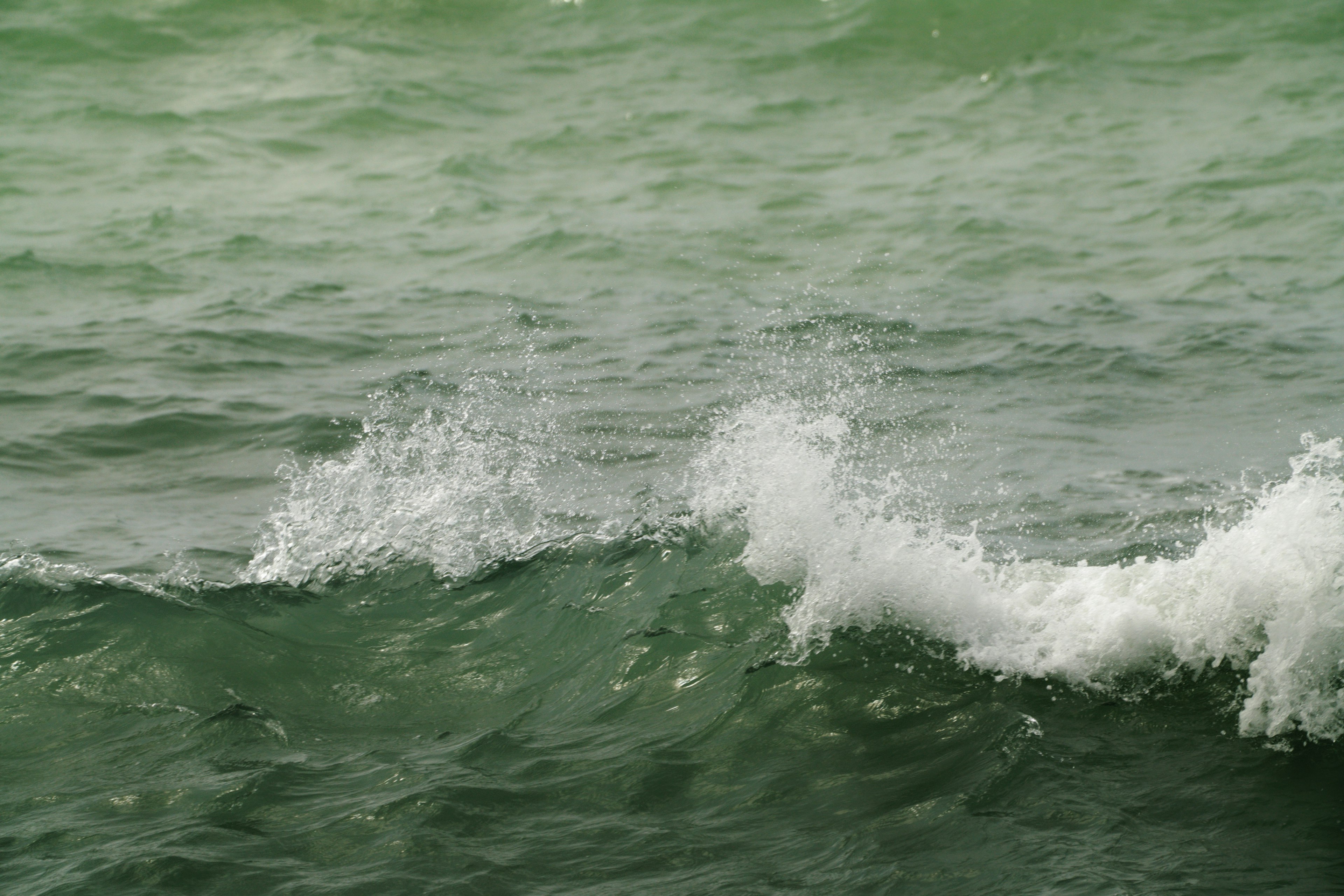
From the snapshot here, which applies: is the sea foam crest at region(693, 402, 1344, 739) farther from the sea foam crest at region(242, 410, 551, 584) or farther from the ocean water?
the sea foam crest at region(242, 410, 551, 584)

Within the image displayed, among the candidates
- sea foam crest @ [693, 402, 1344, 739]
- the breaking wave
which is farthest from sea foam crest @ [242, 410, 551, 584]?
sea foam crest @ [693, 402, 1344, 739]

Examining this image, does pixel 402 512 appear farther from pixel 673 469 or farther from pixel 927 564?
pixel 927 564

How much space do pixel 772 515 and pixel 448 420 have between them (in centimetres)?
290

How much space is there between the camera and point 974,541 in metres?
4.71

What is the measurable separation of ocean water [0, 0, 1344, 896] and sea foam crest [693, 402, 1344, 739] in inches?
0.7

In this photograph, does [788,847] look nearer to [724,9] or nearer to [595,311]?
[595,311]

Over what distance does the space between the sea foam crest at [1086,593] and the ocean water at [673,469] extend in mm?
18

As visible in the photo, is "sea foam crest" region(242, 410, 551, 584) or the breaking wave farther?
"sea foam crest" region(242, 410, 551, 584)

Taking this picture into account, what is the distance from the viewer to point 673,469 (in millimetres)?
6578

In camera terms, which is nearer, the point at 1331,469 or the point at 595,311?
the point at 1331,469

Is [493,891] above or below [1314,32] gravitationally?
below

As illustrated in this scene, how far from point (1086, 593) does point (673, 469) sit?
2.58 meters

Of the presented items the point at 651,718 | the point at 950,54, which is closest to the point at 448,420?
the point at 651,718

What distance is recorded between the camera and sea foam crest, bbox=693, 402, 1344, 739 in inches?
156
